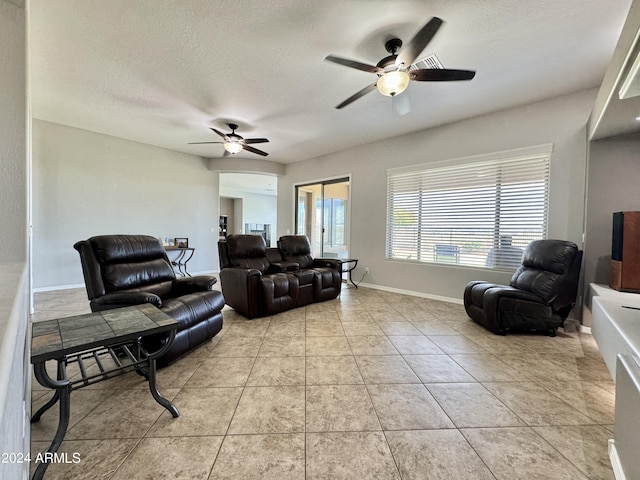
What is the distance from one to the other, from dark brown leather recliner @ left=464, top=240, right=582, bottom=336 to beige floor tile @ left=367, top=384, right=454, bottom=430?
5.11 ft

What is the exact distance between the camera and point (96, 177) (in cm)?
498

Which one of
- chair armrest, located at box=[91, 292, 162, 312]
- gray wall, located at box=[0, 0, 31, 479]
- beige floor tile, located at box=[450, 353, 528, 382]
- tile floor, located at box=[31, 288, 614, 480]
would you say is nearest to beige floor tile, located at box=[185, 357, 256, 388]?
tile floor, located at box=[31, 288, 614, 480]

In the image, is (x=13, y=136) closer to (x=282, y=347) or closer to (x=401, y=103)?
(x=282, y=347)

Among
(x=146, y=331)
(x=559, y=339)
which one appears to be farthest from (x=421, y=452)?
(x=559, y=339)

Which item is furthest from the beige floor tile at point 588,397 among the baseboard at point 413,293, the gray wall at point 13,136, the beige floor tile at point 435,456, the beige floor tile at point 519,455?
the gray wall at point 13,136

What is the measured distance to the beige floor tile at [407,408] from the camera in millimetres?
1573

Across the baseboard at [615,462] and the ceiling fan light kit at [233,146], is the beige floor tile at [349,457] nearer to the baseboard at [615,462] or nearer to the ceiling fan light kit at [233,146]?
the baseboard at [615,462]

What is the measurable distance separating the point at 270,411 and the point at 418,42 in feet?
8.72

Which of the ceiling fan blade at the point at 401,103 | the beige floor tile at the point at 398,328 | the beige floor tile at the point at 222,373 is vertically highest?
the ceiling fan blade at the point at 401,103

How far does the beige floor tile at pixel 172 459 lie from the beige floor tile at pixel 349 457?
0.49 m

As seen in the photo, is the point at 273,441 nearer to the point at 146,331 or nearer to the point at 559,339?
the point at 146,331

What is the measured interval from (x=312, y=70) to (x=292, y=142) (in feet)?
8.02

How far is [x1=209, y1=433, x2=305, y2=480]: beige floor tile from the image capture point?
1.24 m

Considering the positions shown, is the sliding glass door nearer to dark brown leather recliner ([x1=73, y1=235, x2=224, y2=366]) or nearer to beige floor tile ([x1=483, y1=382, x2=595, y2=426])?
dark brown leather recliner ([x1=73, y1=235, x2=224, y2=366])
